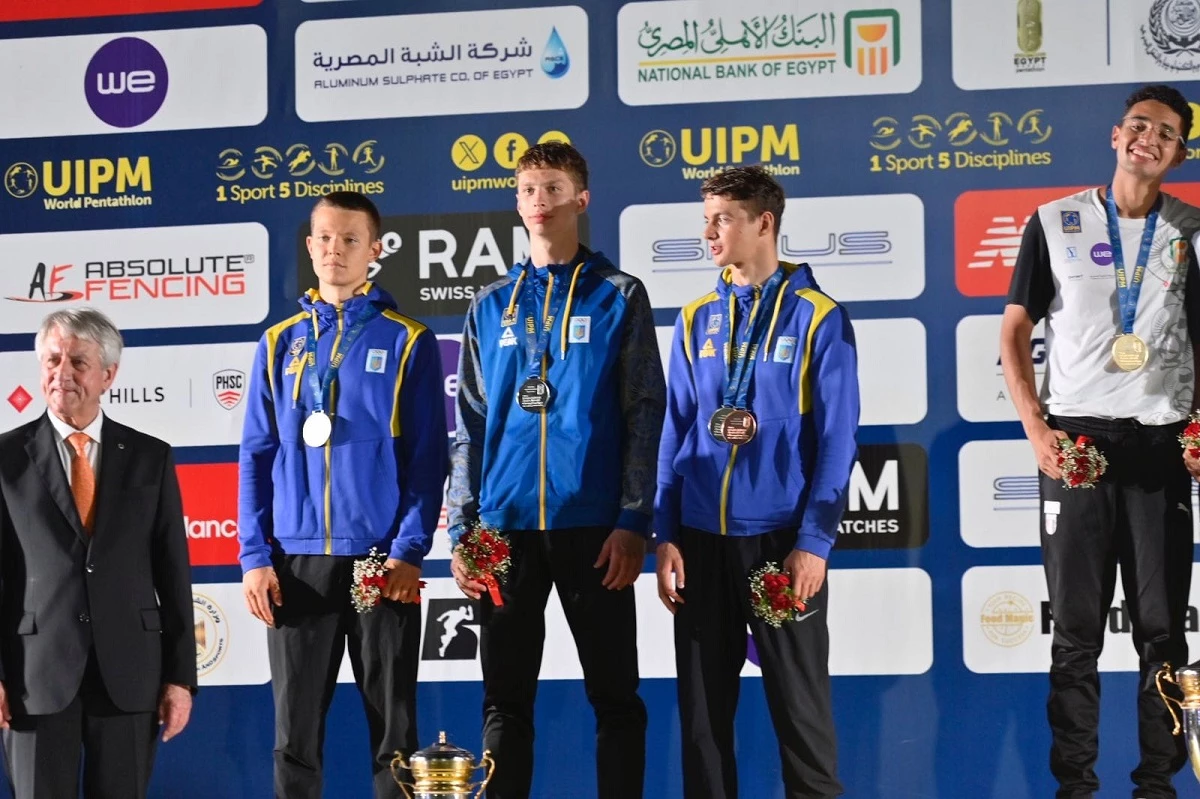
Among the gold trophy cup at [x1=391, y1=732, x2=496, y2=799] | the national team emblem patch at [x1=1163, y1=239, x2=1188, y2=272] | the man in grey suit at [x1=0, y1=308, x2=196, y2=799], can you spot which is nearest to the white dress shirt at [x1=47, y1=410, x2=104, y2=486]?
the man in grey suit at [x1=0, y1=308, x2=196, y2=799]

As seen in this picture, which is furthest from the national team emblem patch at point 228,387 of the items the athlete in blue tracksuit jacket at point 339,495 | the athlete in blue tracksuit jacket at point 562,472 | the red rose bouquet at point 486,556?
the red rose bouquet at point 486,556

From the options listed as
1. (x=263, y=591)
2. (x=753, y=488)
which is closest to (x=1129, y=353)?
(x=753, y=488)

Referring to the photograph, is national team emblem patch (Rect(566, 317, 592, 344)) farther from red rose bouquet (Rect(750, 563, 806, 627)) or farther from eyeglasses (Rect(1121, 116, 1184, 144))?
eyeglasses (Rect(1121, 116, 1184, 144))

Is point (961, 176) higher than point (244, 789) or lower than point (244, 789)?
higher

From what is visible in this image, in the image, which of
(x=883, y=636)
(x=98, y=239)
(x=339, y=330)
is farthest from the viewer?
(x=98, y=239)

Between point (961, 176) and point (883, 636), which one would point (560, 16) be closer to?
point (961, 176)

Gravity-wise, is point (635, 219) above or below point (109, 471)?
above

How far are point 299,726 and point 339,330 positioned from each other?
1036 mm

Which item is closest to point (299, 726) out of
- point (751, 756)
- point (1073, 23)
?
point (751, 756)

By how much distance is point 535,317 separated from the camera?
12.2 ft

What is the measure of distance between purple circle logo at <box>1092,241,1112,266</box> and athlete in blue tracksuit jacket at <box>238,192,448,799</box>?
185 cm

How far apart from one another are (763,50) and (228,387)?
A: 2.24 meters

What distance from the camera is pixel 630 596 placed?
3.58 m

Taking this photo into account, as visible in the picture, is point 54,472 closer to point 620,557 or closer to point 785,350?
point 620,557
